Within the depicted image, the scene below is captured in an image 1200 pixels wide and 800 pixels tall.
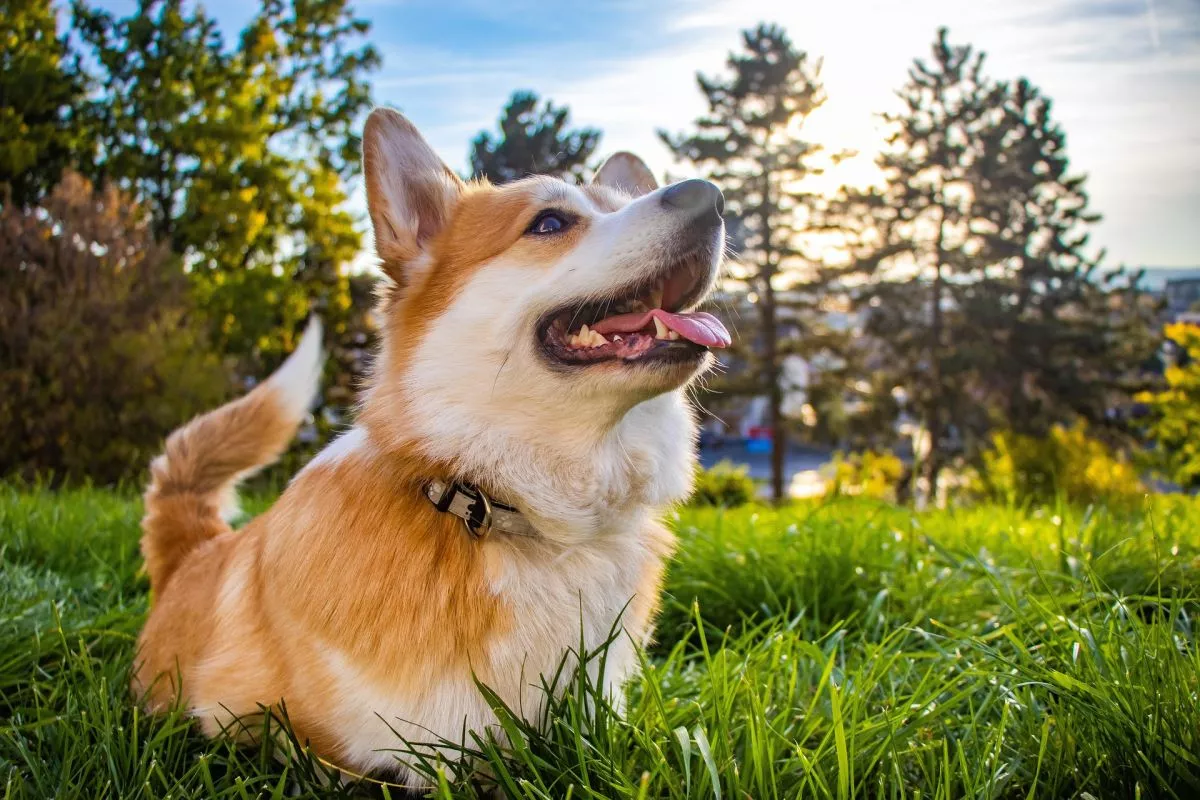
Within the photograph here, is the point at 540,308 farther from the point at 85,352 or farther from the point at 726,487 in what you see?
the point at 726,487

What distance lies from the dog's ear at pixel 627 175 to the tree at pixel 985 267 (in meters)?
23.6

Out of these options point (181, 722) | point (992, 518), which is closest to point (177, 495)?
point (181, 722)

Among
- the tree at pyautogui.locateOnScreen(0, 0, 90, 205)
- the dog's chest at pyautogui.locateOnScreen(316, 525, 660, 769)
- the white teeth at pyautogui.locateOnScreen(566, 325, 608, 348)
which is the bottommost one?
the dog's chest at pyautogui.locateOnScreen(316, 525, 660, 769)

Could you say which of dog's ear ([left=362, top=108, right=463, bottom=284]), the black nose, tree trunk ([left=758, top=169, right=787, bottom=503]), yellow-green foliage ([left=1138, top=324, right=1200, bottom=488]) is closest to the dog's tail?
dog's ear ([left=362, top=108, right=463, bottom=284])

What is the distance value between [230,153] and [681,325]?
1800 centimetres

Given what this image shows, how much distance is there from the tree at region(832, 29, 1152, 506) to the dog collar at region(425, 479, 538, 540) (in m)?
24.8

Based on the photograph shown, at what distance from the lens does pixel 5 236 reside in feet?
31.7

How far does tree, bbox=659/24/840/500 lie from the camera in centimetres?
2439

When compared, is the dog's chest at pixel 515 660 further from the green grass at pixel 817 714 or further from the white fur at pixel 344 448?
the white fur at pixel 344 448

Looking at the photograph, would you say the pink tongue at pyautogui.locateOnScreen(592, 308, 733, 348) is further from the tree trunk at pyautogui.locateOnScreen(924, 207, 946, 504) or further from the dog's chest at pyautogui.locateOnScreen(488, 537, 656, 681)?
the tree trunk at pyautogui.locateOnScreen(924, 207, 946, 504)

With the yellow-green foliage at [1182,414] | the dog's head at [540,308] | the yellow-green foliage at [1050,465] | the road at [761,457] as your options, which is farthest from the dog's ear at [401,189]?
the road at [761,457]

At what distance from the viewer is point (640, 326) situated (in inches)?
88.3

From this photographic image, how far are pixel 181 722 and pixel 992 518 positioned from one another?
4.16 meters

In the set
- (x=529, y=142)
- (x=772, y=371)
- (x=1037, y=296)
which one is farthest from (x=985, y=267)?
(x=529, y=142)
